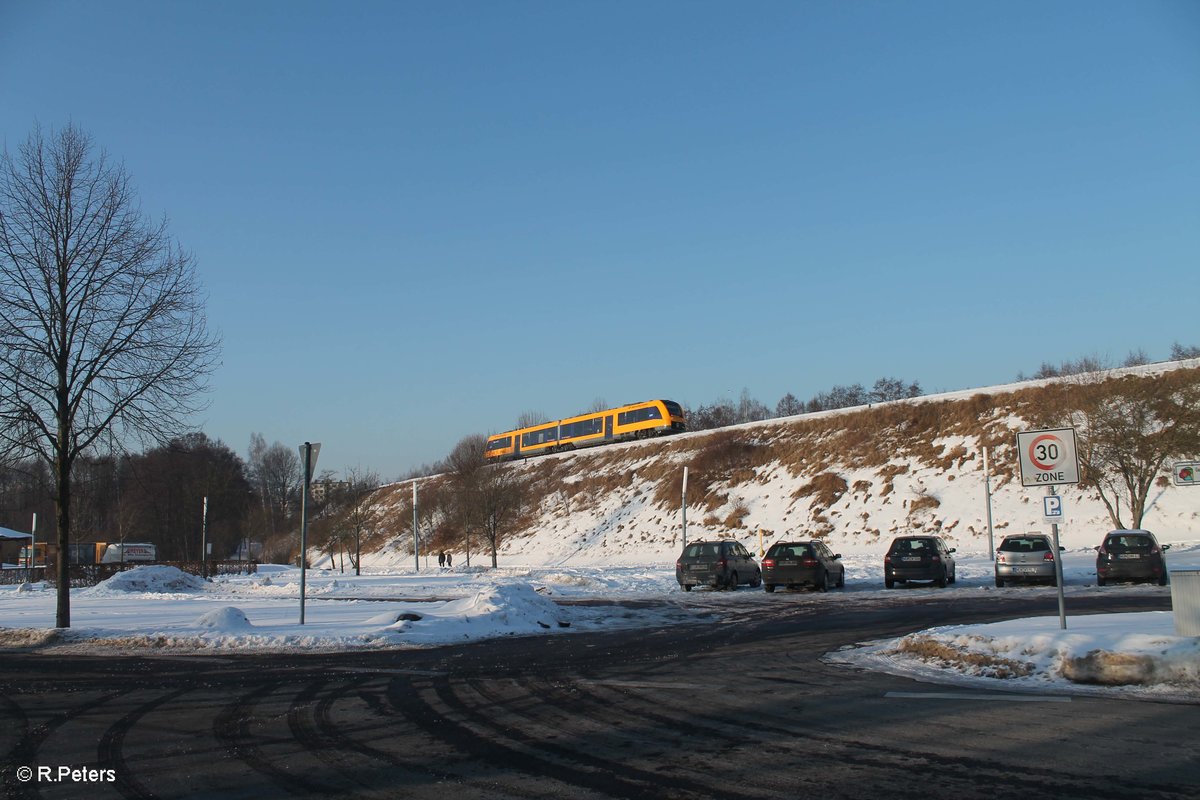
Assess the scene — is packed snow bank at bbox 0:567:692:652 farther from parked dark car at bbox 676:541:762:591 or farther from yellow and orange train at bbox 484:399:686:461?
yellow and orange train at bbox 484:399:686:461

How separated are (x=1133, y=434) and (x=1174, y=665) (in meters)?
29.3

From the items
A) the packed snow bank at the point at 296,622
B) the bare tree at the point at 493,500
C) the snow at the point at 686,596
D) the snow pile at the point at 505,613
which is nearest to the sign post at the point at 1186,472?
the snow at the point at 686,596

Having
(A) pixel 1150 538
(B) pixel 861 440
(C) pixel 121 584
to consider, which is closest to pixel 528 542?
(B) pixel 861 440

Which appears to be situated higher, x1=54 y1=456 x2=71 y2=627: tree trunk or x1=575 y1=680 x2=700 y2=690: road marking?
x1=54 y1=456 x2=71 y2=627: tree trunk

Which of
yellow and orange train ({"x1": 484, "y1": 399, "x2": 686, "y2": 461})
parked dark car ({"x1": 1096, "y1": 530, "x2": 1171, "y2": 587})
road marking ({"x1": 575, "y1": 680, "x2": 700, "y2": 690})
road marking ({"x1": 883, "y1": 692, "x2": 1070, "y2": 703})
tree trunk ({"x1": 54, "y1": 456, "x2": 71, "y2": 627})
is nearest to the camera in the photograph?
road marking ({"x1": 883, "y1": 692, "x2": 1070, "y2": 703})

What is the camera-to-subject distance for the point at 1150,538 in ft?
81.1

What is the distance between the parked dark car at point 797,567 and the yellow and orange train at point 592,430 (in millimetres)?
41048

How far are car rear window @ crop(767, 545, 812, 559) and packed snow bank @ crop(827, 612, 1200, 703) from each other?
13976mm

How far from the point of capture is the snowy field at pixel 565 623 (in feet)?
32.5

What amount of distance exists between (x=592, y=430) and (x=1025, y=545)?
170 feet

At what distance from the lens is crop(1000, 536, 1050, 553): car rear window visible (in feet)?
85.2

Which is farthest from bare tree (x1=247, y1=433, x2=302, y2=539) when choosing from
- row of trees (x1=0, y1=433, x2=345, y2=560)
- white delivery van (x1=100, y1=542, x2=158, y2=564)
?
white delivery van (x1=100, y1=542, x2=158, y2=564)

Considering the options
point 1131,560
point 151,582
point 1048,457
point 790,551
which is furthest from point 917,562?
point 151,582

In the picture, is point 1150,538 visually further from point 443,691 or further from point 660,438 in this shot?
point 660,438
